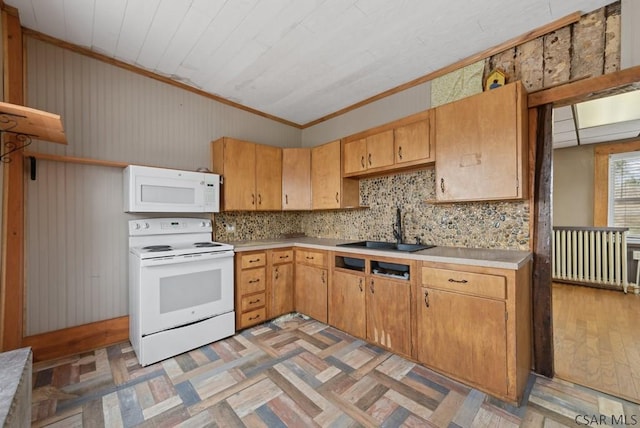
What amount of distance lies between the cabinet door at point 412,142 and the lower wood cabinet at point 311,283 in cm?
125

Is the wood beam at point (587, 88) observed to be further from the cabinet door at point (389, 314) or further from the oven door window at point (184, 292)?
the oven door window at point (184, 292)

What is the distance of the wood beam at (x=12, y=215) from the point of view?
185cm

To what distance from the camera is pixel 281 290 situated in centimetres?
299

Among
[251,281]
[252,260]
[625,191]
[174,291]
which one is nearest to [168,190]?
[174,291]

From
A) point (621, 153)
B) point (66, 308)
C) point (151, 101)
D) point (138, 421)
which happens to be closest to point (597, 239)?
point (621, 153)

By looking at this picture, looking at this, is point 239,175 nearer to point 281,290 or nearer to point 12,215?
point 281,290

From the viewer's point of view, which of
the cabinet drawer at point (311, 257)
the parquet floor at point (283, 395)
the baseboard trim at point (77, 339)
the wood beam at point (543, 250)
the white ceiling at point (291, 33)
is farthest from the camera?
the cabinet drawer at point (311, 257)

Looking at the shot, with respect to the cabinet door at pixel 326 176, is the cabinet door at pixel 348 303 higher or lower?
lower

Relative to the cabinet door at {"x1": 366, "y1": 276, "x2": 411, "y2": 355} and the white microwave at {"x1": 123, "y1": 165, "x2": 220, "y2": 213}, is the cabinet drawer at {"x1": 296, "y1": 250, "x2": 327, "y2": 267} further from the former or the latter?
the white microwave at {"x1": 123, "y1": 165, "x2": 220, "y2": 213}

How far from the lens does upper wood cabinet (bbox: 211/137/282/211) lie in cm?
292

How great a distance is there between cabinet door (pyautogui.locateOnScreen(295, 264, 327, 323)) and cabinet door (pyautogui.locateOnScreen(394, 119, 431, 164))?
4.60ft

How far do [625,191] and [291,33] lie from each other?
5686mm

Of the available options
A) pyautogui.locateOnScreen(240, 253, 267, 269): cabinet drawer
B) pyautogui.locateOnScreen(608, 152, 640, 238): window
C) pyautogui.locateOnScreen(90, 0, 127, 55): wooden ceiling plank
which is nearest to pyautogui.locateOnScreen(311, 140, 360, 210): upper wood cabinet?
pyautogui.locateOnScreen(240, 253, 267, 269): cabinet drawer

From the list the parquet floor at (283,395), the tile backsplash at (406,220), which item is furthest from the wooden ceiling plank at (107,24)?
the parquet floor at (283,395)
